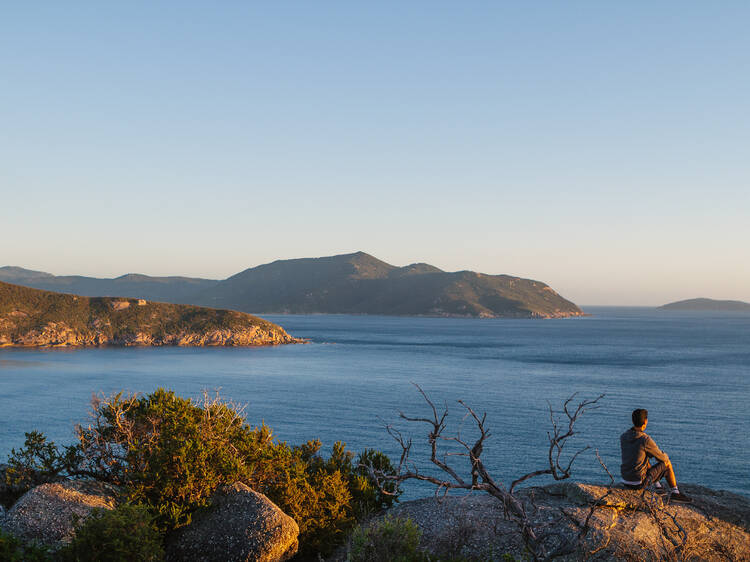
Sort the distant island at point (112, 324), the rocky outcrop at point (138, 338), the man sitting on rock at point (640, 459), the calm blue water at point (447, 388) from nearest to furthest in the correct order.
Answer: the man sitting on rock at point (640, 459)
the calm blue water at point (447, 388)
the rocky outcrop at point (138, 338)
the distant island at point (112, 324)

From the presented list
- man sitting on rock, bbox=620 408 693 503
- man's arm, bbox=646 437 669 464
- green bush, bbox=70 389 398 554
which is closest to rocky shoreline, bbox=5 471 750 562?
man sitting on rock, bbox=620 408 693 503

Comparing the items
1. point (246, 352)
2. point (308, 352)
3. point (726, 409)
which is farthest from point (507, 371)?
point (246, 352)

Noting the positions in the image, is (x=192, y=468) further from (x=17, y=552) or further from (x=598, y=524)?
(x=598, y=524)

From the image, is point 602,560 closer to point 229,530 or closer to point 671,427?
point 229,530

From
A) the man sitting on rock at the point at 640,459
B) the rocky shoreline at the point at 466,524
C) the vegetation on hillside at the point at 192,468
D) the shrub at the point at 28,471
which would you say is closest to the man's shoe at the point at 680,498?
the man sitting on rock at the point at 640,459

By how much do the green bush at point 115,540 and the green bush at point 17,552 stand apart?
491 millimetres

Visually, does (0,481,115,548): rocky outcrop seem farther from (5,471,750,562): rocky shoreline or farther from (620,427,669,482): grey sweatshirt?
(620,427,669,482): grey sweatshirt

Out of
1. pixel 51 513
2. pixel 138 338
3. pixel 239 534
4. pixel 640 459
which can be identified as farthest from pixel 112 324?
pixel 640 459

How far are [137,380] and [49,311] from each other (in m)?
86.1

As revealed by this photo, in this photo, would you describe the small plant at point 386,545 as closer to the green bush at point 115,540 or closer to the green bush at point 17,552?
the green bush at point 115,540

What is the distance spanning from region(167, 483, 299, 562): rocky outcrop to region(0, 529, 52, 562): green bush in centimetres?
333

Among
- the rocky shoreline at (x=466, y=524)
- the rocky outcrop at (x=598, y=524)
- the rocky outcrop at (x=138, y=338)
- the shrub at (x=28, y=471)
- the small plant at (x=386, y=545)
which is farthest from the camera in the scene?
the rocky outcrop at (x=138, y=338)

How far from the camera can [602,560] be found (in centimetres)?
1238

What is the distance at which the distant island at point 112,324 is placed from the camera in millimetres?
154875
